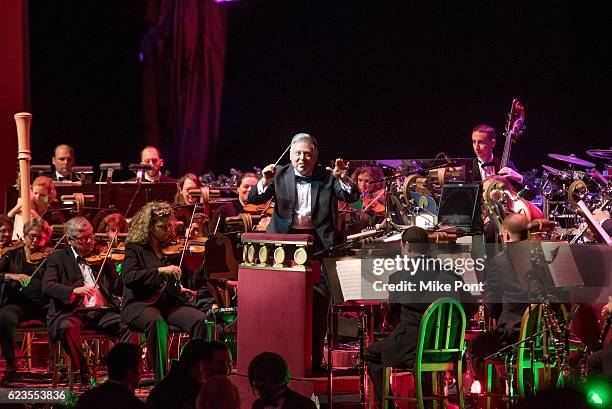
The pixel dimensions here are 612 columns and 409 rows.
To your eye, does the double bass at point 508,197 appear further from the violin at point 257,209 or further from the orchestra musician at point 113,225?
the orchestra musician at point 113,225

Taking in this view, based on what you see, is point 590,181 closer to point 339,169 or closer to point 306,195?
point 339,169

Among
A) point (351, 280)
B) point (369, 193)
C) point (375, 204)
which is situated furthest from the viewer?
point (369, 193)

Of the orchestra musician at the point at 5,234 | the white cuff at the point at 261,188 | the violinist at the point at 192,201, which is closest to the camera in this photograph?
the white cuff at the point at 261,188

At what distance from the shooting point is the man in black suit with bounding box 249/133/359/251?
6602mm

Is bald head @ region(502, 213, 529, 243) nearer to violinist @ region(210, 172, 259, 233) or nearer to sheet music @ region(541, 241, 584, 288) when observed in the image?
sheet music @ region(541, 241, 584, 288)

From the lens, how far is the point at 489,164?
846cm

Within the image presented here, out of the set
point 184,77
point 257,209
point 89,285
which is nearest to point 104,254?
point 89,285

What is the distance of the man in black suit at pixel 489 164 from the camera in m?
8.00

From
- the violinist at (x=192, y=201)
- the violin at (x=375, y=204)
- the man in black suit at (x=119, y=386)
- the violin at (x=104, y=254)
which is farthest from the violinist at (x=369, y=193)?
the man in black suit at (x=119, y=386)

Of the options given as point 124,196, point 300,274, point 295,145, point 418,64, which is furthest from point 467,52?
point 300,274

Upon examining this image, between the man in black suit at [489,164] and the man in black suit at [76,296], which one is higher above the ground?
the man in black suit at [489,164]

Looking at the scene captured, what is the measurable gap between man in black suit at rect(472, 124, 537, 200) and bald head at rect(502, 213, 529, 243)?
1.87 meters

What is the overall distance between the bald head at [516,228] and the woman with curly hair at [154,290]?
209cm

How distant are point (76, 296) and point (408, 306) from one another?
2646 millimetres
